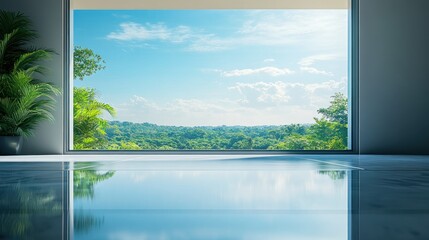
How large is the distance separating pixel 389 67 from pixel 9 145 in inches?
156

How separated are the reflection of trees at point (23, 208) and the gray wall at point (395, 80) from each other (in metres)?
3.89

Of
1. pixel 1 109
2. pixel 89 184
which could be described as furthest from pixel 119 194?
pixel 1 109

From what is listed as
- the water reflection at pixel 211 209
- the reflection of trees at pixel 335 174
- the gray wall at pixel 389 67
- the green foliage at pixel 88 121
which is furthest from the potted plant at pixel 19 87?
the green foliage at pixel 88 121

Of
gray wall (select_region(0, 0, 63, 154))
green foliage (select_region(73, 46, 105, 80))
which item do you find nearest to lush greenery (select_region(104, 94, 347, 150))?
green foliage (select_region(73, 46, 105, 80))

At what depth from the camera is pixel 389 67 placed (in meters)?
4.67

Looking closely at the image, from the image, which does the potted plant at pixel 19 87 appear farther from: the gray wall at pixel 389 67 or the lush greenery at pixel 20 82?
the gray wall at pixel 389 67

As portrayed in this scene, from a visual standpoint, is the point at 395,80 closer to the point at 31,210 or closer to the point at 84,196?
the point at 84,196

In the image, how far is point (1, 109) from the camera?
167 inches

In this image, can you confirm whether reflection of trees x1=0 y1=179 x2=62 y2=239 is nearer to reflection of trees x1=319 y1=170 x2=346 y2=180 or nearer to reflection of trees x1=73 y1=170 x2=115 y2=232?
reflection of trees x1=73 y1=170 x2=115 y2=232

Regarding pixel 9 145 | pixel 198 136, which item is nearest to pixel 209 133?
pixel 198 136

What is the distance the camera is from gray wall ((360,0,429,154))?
15.3ft

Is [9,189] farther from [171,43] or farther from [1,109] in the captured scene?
[171,43]

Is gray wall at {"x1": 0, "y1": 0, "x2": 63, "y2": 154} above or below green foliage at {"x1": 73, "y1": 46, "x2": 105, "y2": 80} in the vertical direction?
below

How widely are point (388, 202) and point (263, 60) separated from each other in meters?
12.7
